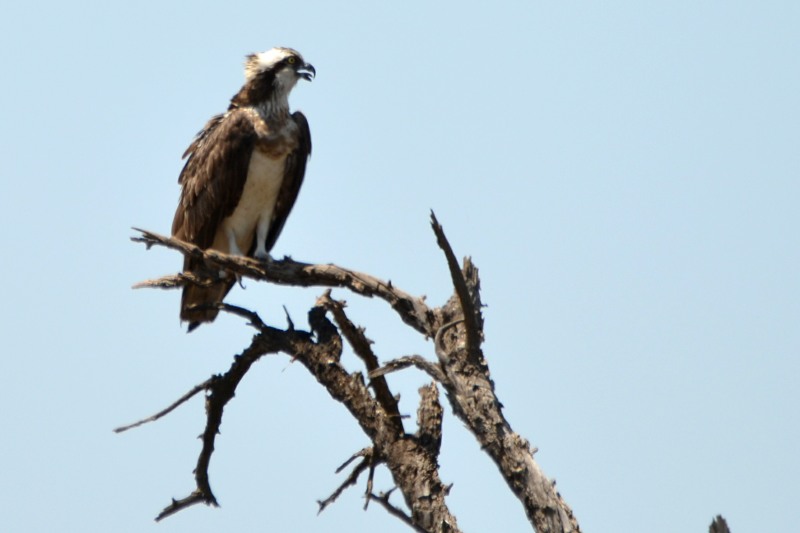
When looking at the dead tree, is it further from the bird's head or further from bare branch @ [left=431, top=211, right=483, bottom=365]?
the bird's head

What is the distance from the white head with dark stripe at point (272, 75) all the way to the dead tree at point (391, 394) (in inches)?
71.1

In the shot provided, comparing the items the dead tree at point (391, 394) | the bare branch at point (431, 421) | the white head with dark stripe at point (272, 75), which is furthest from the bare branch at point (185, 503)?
the white head with dark stripe at point (272, 75)

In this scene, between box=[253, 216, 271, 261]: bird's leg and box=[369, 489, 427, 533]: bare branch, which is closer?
box=[369, 489, 427, 533]: bare branch

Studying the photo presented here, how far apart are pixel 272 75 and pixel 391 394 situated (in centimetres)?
315

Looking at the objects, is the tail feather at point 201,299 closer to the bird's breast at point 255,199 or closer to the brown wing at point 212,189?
the brown wing at point 212,189

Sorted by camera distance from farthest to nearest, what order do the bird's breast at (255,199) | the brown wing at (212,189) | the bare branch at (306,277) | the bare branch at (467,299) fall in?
1. the bird's breast at (255,199)
2. the brown wing at (212,189)
3. the bare branch at (306,277)
4. the bare branch at (467,299)

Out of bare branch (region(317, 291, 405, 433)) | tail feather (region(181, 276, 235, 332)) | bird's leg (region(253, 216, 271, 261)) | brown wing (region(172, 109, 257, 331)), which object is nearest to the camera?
bare branch (region(317, 291, 405, 433))

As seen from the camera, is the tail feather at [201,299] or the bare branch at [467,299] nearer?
the bare branch at [467,299]

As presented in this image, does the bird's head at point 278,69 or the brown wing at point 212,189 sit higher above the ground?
the bird's head at point 278,69

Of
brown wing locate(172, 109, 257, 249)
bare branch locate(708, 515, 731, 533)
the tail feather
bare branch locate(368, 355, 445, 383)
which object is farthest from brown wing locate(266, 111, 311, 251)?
bare branch locate(708, 515, 731, 533)

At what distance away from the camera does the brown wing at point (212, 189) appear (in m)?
8.29

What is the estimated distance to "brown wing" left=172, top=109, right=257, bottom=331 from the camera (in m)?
8.29

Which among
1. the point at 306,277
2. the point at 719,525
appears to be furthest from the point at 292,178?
the point at 719,525

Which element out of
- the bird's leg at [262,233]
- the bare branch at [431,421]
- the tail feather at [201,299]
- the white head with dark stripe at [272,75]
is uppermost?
the white head with dark stripe at [272,75]
